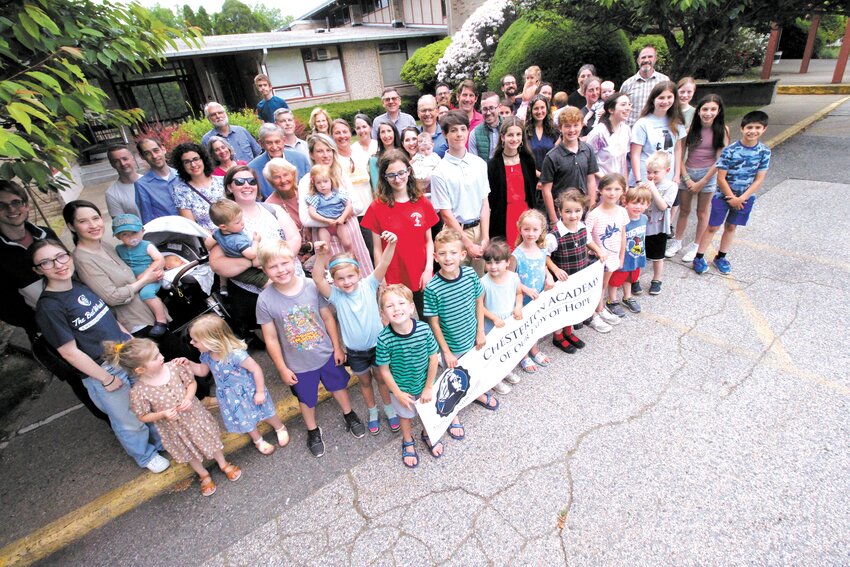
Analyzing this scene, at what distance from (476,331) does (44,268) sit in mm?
2754

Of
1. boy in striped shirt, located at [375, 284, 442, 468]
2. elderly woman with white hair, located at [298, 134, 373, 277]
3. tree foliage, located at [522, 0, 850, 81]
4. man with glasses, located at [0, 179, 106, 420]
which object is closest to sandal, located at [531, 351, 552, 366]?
boy in striped shirt, located at [375, 284, 442, 468]

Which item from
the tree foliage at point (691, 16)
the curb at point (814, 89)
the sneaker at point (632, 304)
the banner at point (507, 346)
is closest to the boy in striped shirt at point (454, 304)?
the banner at point (507, 346)

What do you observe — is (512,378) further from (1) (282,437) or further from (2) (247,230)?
(2) (247,230)

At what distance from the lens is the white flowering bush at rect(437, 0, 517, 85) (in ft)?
47.9

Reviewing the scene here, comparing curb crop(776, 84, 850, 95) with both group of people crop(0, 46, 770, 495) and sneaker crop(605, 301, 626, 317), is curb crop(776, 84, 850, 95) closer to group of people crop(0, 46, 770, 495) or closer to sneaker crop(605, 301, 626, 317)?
group of people crop(0, 46, 770, 495)

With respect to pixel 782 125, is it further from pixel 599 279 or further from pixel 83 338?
pixel 83 338

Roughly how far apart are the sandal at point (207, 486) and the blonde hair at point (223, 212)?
179cm

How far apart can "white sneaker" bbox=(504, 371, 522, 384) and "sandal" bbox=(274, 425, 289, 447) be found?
184 cm

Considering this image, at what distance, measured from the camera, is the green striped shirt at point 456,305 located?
2.88 meters

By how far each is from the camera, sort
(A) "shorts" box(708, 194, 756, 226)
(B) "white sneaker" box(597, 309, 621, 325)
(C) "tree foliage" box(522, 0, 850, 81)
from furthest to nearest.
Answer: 1. (C) "tree foliage" box(522, 0, 850, 81)
2. (A) "shorts" box(708, 194, 756, 226)
3. (B) "white sneaker" box(597, 309, 621, 325)

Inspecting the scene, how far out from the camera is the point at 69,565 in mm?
2488

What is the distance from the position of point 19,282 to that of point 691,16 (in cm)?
1124

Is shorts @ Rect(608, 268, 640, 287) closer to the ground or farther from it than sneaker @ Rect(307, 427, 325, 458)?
farther from it

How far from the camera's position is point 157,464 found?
9.76ft
